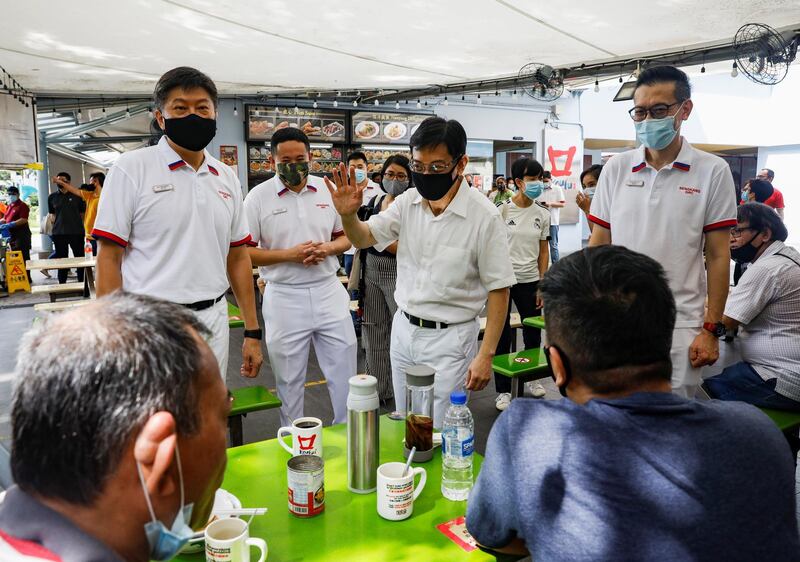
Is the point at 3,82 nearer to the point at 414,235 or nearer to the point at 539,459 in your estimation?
the point at 414,235

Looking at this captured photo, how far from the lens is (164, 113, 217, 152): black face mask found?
230 cm

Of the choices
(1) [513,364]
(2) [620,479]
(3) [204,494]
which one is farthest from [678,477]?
(1) [513,364]

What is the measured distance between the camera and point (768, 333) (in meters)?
3.14

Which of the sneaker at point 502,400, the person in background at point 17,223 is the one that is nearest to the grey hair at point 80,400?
the sneaker at point 502,400

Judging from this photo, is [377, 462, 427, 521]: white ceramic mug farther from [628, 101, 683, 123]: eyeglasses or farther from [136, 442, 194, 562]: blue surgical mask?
[628, 101, 683, 123]: eyeglasses

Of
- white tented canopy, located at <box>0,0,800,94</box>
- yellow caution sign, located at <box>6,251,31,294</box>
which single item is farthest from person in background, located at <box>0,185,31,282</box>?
white tented canopy, located at <box>0,0,800,94</box>

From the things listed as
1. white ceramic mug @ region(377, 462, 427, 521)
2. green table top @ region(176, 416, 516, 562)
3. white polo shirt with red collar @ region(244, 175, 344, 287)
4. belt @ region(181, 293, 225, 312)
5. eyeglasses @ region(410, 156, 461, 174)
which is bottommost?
green table top @ region(176, 416, 516, 562)

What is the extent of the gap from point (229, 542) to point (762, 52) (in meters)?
5.79

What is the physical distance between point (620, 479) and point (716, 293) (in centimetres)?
171

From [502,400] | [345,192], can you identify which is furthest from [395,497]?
[502,400]

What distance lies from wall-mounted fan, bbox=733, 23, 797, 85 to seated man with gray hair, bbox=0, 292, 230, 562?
5.77m

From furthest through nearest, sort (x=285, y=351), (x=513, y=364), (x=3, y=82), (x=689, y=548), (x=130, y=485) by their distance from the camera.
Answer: (x=3, y=82) → (x=513, y=364) → (x=285, y=351) → (x=689, y=548) → (x=130, y=485)

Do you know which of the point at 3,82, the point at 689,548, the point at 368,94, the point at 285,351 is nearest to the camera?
the point at 689,548

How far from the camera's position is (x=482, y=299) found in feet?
8.50
